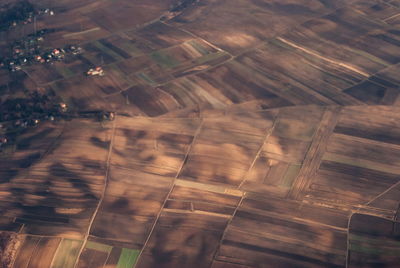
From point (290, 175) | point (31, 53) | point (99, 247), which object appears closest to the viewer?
point (99, 247)

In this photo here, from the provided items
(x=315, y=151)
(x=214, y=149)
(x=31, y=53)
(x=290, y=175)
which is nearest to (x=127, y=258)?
(x=214, y=149)

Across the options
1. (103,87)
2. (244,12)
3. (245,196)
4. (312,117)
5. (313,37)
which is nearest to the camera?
(245,196)

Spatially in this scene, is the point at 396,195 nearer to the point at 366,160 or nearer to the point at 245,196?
the point at 366,160

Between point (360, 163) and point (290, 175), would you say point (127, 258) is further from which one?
point (360, 163)

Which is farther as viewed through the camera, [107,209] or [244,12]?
[244,12]

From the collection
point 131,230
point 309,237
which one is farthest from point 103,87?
point 309,237

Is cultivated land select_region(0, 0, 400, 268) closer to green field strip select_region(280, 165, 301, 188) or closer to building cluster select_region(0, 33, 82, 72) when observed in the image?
green field strip select_region(280, 165, 301, 188)

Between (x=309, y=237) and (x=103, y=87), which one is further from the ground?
(x=103, y=87)
